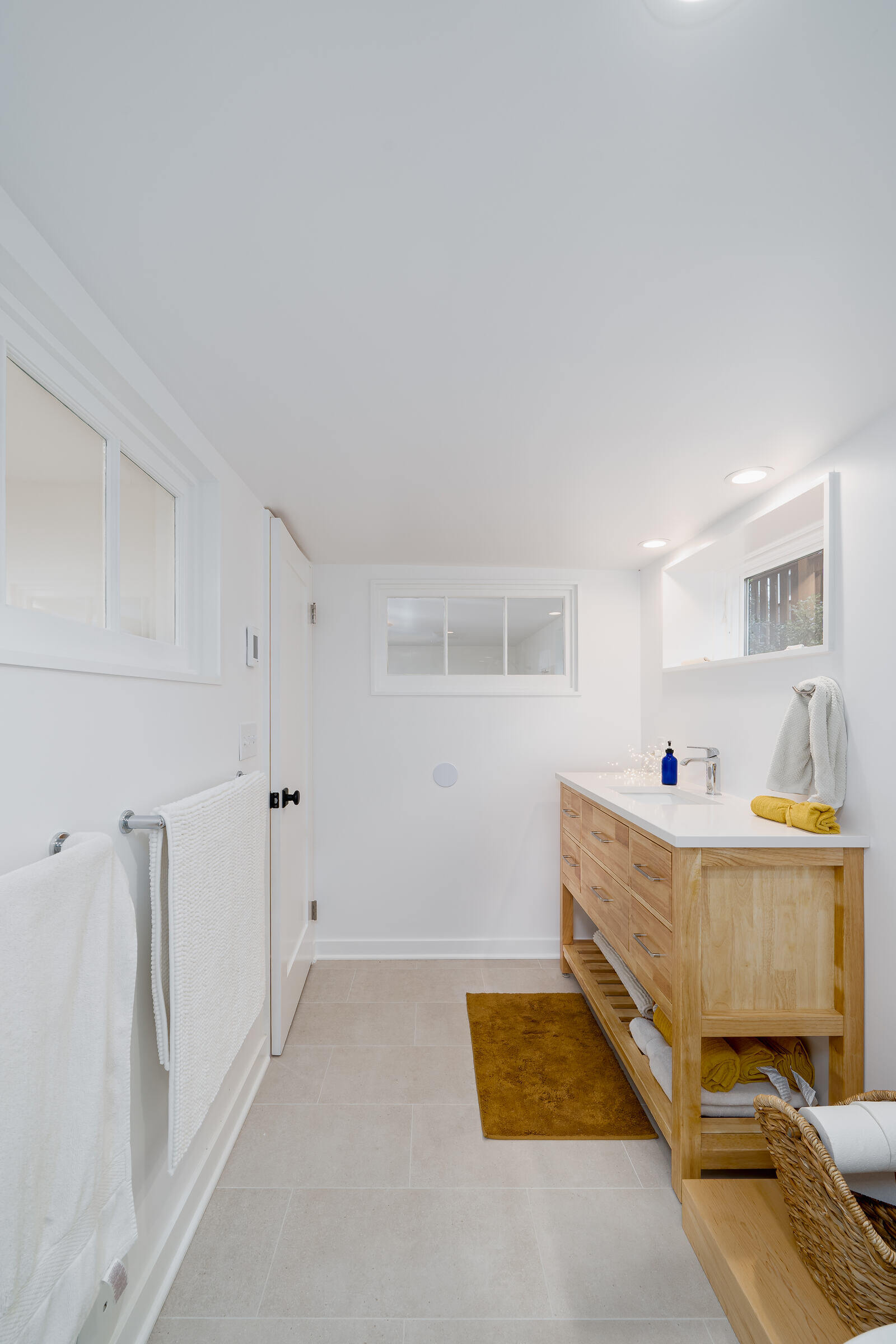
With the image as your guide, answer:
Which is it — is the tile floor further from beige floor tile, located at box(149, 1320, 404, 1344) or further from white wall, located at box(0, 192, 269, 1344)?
white wall, located at box(0, 192, 269, 1344)

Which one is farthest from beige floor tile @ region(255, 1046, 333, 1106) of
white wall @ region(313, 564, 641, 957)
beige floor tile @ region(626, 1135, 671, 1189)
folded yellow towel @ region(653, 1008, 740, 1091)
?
folded yellow towel @ region(653, 1008, 740, 1091)

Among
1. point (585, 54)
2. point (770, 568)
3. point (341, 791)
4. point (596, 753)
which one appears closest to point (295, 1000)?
point (341, 791)

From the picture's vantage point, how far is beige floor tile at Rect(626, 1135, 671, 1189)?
71.6 inches

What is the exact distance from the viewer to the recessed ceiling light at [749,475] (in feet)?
6.73

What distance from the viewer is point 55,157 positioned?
86cm

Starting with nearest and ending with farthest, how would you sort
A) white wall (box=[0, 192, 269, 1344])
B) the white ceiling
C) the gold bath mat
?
the white ceiling
white wall (box=[0, 192, 269, 1344])
the gold bath mat

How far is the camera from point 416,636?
136 inches

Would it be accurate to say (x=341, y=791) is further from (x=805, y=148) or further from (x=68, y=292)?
(x=805, y=148)

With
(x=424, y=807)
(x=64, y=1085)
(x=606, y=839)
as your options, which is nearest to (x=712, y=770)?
(x=606, y=839)

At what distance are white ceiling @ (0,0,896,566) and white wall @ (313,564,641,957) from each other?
1.76 metres

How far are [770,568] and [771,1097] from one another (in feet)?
5.45

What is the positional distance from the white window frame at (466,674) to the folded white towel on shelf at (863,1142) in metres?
2.20

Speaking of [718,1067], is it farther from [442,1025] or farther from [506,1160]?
[442,1025]

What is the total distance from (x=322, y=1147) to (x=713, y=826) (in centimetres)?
152
